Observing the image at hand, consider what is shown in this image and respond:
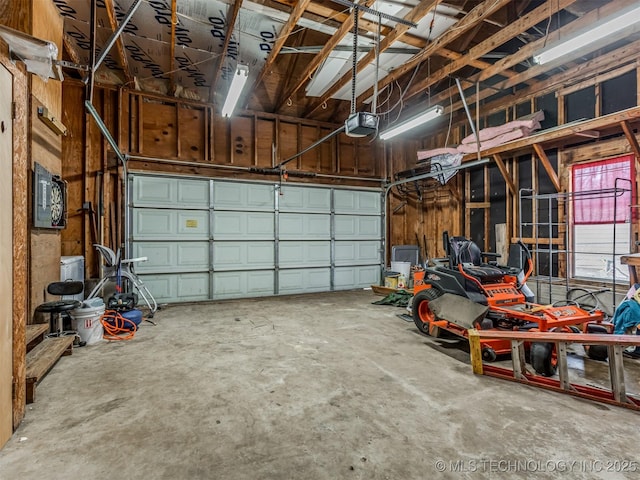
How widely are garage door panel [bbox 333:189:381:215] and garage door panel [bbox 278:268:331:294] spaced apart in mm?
1585

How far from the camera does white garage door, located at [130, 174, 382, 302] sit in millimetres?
6125

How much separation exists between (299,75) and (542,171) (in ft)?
15.5

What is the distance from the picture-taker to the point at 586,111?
4738 mm

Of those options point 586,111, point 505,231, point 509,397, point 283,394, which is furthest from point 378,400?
point 586,111

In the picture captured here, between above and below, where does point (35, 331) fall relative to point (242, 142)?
below

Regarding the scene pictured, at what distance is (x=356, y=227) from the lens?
7.92 m

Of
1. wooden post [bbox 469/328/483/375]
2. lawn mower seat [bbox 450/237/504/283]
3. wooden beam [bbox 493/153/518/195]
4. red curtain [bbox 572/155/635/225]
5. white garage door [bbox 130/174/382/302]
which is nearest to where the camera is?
wooden post [bbox 469/328/483/375]

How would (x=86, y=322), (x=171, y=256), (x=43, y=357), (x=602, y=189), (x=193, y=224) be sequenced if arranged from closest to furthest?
1. (x=43, y=357)
2. (x=86, y=322)
3. (x=602, y=189)
4. (x=171, y=256)
5. (x=193, y=224)

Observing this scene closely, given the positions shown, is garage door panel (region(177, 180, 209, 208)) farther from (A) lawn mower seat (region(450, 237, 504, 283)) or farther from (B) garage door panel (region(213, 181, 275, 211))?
(A) lawn mower seat (region(450, 237, 504, 283))

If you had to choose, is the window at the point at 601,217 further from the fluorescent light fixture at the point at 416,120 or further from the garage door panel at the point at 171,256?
the garage door panel at the point at 171,256

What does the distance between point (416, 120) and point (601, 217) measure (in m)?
3.06

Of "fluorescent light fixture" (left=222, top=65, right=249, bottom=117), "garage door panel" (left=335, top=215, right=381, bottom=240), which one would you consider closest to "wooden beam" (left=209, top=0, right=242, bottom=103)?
"fluorescent light fixture" (left=222, top=65, right=249, bottom=117)

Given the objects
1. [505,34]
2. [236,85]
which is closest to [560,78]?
[505,34]

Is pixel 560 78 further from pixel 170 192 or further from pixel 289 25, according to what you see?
pixel 170 192
